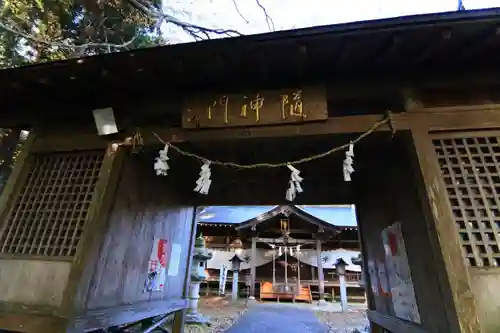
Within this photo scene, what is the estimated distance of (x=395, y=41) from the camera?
7.84 ft

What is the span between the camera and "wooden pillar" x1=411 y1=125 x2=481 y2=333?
6.50 feet

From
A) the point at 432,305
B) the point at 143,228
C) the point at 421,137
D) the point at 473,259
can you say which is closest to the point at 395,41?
the point at 421,137

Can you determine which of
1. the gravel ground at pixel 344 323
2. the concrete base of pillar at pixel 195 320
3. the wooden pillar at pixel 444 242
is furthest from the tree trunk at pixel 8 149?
the gravel ground at pixel 344 323

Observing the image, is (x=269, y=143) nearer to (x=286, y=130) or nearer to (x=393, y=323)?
(x=286, y=130)

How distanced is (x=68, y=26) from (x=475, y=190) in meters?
9.10

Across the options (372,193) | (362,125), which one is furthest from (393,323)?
(362,125)

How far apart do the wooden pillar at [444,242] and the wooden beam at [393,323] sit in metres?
0.86

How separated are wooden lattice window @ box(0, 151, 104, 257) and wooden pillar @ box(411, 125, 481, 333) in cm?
314

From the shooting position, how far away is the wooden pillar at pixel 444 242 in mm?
1981

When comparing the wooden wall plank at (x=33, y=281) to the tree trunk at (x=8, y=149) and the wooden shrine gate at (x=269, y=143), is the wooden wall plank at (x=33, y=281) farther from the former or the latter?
the tree trunk at (x=8, y=149)

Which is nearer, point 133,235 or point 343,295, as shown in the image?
point 133,235

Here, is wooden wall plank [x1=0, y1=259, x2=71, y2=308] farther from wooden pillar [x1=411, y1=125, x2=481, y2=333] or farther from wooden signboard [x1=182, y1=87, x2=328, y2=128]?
wooden pillar [x1=411, y1=125, x2=481, y2=333]

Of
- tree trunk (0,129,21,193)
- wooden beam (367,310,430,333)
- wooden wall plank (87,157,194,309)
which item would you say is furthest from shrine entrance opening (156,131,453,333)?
tree trunk (0,129,21,193)

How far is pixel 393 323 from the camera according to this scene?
3430 millimetres
